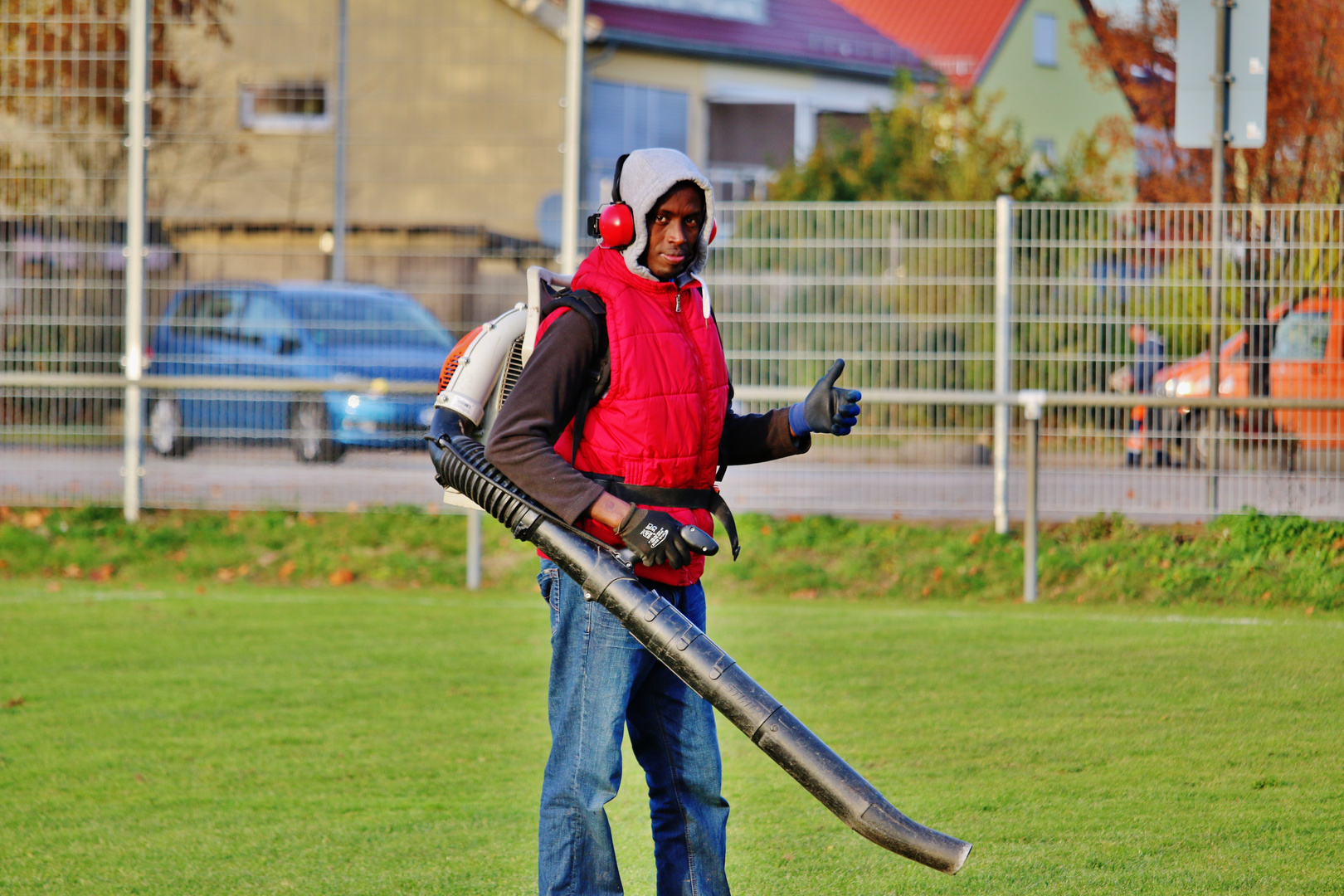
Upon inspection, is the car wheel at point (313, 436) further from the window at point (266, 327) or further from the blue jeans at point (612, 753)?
the blue jeans at point (612, 753)

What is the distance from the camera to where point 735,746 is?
6.11 meters

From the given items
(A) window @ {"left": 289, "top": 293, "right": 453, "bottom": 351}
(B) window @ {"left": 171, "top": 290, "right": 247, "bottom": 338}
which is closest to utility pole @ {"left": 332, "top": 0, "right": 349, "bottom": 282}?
(A) window @ {"left": 289, "top": 293, "right": 453, "bottom": 351}

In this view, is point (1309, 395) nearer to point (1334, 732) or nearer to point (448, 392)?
point (1334, 732)

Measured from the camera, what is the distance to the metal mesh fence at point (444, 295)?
32.5 feet

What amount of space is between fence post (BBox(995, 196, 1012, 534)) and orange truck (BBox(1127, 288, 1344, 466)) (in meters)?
0.82

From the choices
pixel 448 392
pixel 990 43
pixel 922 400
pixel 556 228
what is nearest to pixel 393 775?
pixel 448 392

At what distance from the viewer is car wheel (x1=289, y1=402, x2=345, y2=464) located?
10906 millimetres

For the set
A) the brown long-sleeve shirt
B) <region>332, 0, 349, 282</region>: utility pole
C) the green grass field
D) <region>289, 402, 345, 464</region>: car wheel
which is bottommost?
the green grass field

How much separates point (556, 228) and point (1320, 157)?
549 centimetres

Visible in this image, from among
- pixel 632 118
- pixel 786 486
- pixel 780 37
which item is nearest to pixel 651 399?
pixel 786 486

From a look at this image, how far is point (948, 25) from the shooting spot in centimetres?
3784

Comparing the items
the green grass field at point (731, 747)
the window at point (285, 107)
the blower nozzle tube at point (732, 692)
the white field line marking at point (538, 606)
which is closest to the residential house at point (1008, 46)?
the window at point (285, 107)

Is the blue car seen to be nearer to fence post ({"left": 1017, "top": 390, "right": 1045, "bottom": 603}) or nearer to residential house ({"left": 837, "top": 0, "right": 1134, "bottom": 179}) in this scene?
fence post ({"left": 1017, "top": 390, "right": 1045, "bottom": 603})

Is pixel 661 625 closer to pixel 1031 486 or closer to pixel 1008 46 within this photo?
pixel 1031 486
